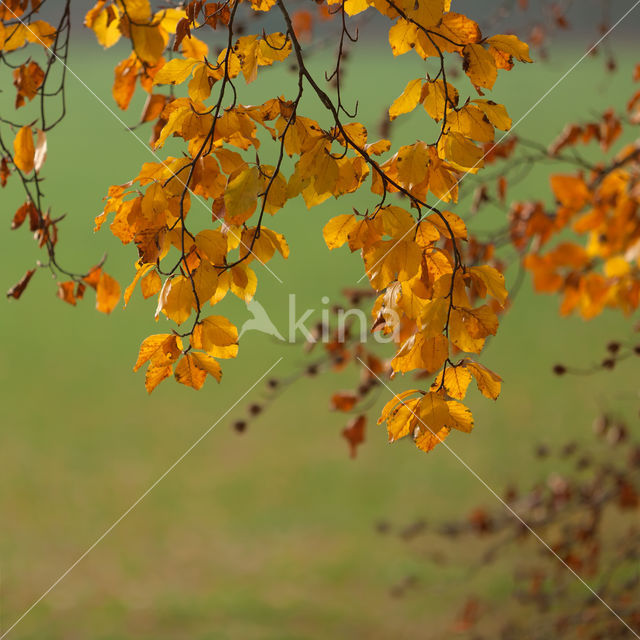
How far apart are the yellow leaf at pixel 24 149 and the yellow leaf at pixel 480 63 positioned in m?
0.56

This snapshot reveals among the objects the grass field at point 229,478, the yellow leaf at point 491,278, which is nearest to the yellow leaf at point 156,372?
the yellow leaf at point 491,278

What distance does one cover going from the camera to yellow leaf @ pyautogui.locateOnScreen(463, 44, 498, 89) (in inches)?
31.2

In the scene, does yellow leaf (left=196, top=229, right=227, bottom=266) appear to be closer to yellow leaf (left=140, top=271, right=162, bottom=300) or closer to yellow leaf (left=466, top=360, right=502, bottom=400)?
yellow leaf (left=140, top=271, right=162, bottom=300)

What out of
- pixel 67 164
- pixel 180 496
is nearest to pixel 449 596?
pixel 180 496

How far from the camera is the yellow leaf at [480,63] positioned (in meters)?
0.79

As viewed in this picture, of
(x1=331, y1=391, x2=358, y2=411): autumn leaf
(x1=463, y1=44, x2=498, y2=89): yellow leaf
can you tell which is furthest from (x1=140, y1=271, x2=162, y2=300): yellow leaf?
(x1=331, y1=391, x2=358, y2=411): autumn leaf

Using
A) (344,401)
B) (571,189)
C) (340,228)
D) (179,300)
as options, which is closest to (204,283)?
(179,300)

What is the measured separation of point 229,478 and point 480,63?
3.46 m

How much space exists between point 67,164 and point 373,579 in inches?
278

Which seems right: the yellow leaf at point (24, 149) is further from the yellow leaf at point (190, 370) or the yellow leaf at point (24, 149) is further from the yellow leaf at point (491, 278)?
the yellow leaf at point (491, 278)

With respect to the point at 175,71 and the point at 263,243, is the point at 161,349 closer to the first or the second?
the point at 263,243

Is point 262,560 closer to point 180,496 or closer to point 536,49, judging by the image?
point 180,496

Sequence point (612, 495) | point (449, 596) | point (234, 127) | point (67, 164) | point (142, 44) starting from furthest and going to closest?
point (67, 164)
point (449, 596)
point (612, 495)
point (234, 127)
point (142, 44)

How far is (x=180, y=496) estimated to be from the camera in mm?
3863
